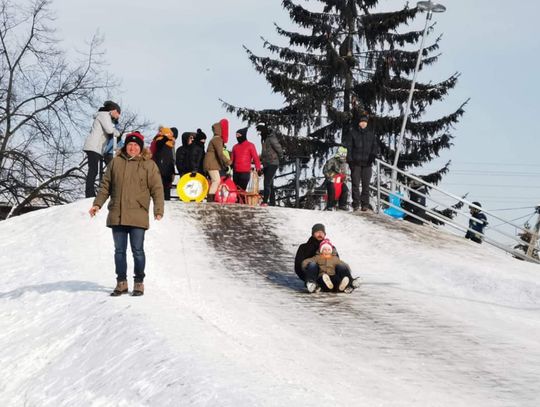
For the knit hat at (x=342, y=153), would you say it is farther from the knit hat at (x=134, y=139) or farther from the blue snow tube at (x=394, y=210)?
the knit hat at (x=134, y=139)

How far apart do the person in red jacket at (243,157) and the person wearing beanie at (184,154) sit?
106 cm

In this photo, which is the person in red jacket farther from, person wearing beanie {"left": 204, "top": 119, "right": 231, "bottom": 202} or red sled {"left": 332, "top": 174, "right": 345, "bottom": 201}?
red sled {"left": 332, "top": 174, "right": 345, "bottom": 201}

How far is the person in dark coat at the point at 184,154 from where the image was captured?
62.0 ft

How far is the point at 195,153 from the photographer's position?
18.8 metres

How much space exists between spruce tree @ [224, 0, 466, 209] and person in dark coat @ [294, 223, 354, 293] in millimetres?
22092

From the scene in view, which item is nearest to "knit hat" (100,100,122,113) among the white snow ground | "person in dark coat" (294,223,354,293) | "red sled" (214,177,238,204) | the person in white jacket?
the person in white jacket

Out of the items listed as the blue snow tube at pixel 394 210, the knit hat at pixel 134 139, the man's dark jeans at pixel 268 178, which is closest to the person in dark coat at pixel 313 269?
the knit hat at pixel 134 139

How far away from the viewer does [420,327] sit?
9141 mm

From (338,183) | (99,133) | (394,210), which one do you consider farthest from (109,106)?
(394,210)

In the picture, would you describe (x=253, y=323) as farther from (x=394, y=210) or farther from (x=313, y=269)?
(x=394, y=210)

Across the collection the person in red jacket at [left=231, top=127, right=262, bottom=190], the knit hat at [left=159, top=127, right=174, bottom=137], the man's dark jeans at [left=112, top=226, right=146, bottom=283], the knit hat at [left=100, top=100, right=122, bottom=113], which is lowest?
the man's dark jeans at [left=112, top=226, right=146, bottom=283]

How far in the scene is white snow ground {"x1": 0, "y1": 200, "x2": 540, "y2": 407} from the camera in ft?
21.7

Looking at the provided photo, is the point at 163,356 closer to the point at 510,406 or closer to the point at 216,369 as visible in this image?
the point at 216,369

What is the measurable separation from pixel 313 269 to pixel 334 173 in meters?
7.80
